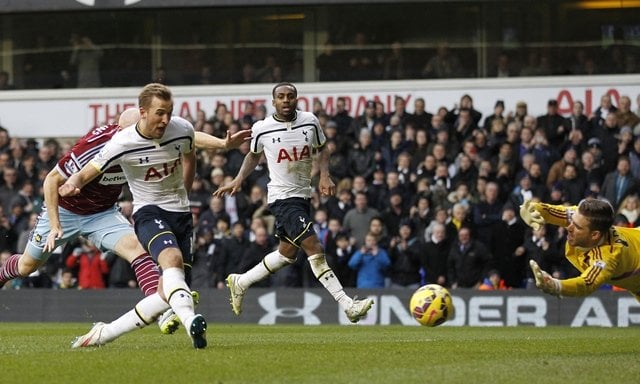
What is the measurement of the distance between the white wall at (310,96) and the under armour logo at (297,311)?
6.00m

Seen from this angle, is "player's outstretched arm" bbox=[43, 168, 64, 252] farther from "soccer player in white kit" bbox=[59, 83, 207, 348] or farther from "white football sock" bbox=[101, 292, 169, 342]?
"white football sock" bbox=[101, 292, 169, 342]

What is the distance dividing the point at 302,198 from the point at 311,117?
988 mm

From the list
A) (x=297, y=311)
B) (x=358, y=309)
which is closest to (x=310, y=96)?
(x=297, y=311)

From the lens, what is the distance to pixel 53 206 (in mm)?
12172

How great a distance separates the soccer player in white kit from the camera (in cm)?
1154

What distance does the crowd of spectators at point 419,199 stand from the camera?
22.3 metres

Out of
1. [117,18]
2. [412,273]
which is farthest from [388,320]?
[117,18]

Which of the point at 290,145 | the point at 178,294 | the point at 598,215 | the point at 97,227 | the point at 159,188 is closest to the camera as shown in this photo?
the point at 598,215

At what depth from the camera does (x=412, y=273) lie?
74.3 ft

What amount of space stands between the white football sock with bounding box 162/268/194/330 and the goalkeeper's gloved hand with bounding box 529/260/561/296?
114 inches

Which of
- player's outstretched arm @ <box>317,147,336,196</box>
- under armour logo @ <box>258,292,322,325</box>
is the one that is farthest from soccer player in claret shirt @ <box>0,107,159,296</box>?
under armour logo @ <box>258,292,322,325</box>

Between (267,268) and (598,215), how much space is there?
608cm

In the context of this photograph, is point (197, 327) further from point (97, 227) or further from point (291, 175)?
point (291, 175)

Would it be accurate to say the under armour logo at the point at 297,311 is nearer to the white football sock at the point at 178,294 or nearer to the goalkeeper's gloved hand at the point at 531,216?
the white football sock at the point at 178,294
